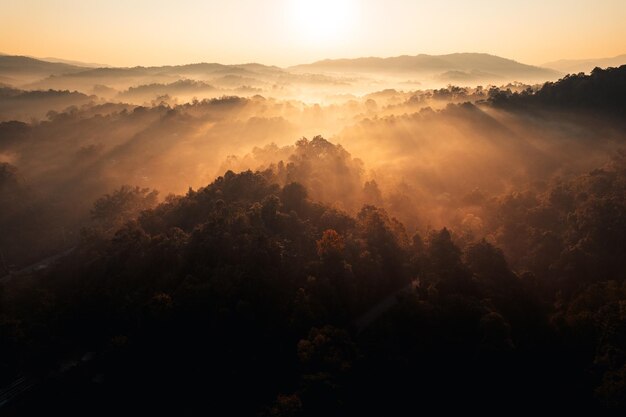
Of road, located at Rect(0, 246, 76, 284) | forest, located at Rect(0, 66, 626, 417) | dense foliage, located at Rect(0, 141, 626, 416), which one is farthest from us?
road, located at Rect(0, 246, 76, 284)

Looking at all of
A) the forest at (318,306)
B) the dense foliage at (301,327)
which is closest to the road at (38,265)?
the forest at (318,306)

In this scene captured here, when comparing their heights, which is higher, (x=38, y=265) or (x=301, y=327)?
(x=301, y=327)

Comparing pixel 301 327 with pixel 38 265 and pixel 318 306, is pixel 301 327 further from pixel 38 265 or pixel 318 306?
pixel 38 265

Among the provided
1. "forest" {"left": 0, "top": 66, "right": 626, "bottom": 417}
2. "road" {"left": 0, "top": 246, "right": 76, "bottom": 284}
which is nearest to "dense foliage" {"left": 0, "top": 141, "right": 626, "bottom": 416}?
"forest" {"left": 0, "top": 66, "right": 626, "bottom": 417}

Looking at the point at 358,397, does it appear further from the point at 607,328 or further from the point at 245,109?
the point at 245,109

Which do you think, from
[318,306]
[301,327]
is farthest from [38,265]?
[318,306]

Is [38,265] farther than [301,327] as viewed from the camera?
Yes

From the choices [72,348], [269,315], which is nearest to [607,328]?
[269,315]

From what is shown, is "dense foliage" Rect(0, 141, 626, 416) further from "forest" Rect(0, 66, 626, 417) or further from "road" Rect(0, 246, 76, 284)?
"road" Rect(0, 246, 76, 284)

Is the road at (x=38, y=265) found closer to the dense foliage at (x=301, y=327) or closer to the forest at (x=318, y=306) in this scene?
the forest at (x=318, y=306)

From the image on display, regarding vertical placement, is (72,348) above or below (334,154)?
below

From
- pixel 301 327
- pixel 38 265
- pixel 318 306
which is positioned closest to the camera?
pixel 301 327
